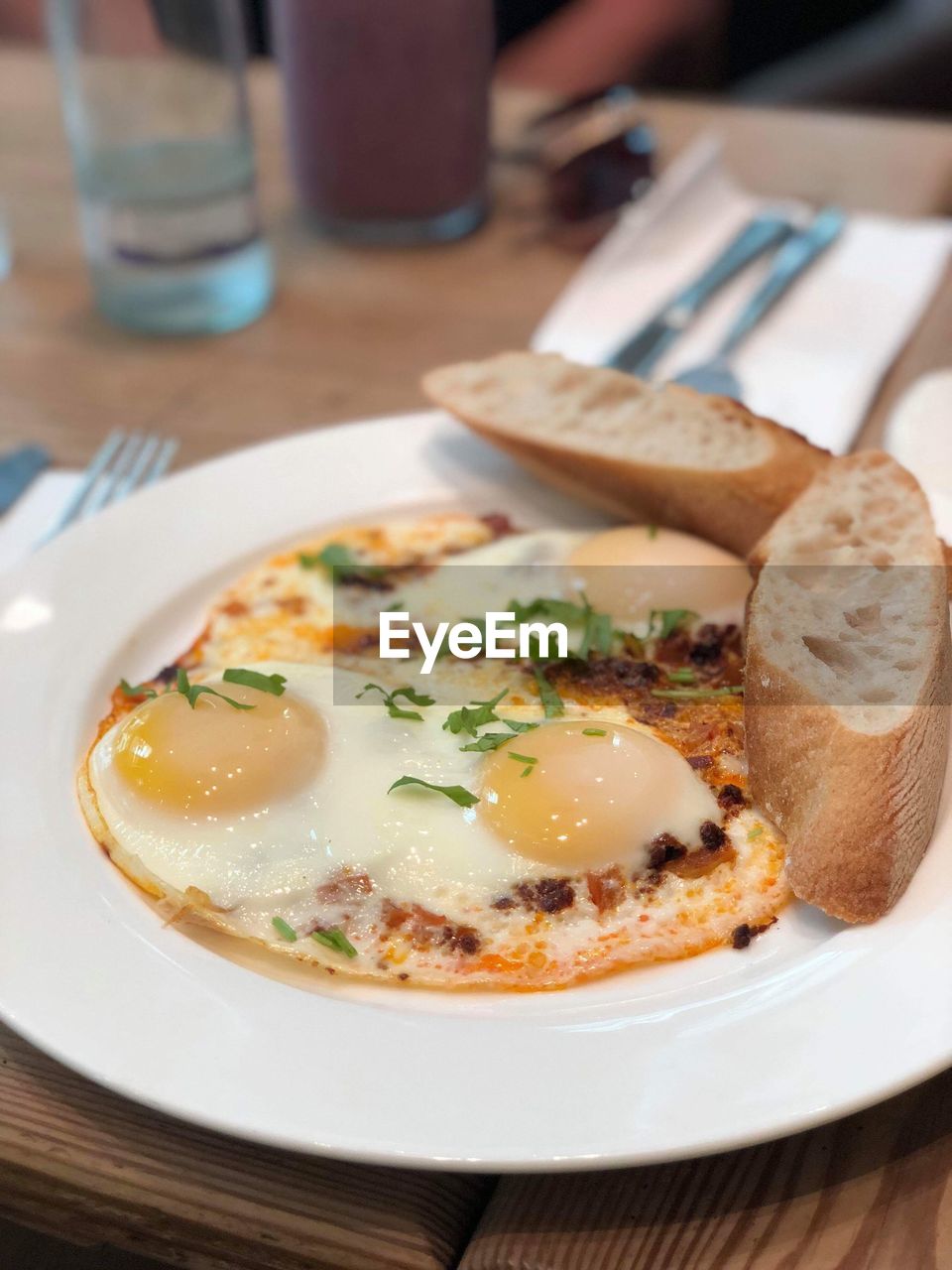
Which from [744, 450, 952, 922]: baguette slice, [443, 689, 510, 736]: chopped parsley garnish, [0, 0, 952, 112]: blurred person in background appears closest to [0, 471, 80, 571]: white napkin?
[443, 689, 510, 736]: chopped parsley garnish

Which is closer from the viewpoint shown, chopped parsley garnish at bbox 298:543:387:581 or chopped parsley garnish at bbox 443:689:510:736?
chopped parsley garnish at bbox 443:689:510:736

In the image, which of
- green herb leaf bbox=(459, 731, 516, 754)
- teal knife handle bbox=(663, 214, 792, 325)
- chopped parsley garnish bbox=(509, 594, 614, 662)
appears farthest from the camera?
teal knife handle bbox=(663, 214, 792, 325)

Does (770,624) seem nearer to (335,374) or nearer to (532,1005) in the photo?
(532,1005)

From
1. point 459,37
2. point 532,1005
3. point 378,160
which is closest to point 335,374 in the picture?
point 378,160

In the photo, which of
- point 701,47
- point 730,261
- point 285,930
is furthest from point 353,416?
point 701,47

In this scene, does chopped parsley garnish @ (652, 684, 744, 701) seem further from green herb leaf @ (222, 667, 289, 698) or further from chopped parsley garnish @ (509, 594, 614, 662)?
green herb leaf @ (222, 667, 289, 698)

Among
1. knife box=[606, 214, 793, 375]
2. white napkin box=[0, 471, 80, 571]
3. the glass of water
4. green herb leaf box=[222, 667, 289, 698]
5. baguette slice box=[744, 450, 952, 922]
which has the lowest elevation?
white napkin box=[0, 471, 80, 571]

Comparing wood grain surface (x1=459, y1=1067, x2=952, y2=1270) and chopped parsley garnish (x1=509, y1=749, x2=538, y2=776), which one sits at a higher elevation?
chopped parsley garnish (x1=509, y1=749, x2=538, y2=776)
